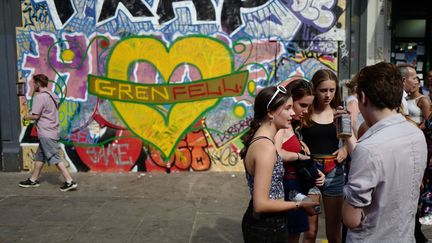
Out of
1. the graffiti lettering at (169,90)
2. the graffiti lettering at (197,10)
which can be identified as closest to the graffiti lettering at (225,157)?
the graffiti lettering at (169,90)

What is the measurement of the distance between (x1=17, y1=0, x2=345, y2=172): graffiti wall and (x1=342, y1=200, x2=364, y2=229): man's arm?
17.0 feet

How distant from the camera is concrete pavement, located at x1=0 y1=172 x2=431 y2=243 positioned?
4871mm

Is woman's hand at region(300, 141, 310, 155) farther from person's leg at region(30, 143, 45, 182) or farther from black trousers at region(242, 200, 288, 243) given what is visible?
person's leg at region(30, 143, 45, 182)

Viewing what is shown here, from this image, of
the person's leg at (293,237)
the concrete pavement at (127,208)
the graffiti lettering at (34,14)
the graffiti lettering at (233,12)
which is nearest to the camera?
the person's leg at (293,237)

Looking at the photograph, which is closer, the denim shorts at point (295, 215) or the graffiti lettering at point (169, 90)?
the denim shorts at point (295, 215)

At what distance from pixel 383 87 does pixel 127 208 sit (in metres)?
4.42

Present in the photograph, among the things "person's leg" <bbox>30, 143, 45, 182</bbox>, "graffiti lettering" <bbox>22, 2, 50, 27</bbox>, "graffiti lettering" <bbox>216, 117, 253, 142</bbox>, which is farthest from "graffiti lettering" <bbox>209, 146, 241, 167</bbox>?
"graffiti lettering" <bbox>22, 2, 50, 27</bbox>

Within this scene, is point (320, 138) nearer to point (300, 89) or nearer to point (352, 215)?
point (300, 89)

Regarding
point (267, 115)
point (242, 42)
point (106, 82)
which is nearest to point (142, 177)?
point (106, 82)

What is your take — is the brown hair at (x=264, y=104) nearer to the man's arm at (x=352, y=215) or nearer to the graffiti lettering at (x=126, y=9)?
the man's arm at (x=352, y=215)

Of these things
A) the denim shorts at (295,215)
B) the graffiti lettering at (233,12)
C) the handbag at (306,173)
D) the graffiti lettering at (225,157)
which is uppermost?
the graffiti lettering at (233,12)

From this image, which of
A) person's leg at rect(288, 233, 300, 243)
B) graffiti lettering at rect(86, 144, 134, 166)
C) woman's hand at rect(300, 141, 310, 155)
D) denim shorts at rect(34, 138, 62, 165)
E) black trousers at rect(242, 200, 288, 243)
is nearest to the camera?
black trousers at rect(242, 200, 288, 243)

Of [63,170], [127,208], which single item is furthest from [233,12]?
[63,170]

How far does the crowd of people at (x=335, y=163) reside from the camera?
6.82 ft
